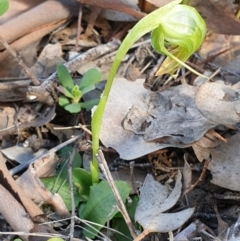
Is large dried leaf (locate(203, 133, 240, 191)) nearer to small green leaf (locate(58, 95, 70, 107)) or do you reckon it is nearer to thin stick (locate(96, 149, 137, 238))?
thin stick (locate(96, 149, 137, 238))

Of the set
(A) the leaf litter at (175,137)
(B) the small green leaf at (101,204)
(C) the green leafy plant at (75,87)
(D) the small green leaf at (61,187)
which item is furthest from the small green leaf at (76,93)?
(B) the small green leaf at (101,204)

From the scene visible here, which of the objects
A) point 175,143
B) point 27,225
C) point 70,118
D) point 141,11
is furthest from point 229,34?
point 27,225

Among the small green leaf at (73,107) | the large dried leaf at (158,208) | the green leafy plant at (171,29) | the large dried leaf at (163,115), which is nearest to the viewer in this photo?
the green leafy plant at (171,29)

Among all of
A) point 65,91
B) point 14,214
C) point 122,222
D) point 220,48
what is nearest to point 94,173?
point 122,222

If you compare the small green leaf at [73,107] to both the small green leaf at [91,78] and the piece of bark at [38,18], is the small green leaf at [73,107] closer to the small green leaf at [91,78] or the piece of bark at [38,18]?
the small green leaf at [91,78]

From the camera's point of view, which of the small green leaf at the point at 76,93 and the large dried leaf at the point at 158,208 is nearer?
the large dried leaf at the point at 158,208

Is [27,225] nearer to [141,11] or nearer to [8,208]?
[8,208]

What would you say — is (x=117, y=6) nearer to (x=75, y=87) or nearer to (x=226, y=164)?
(x=75, y=87)
